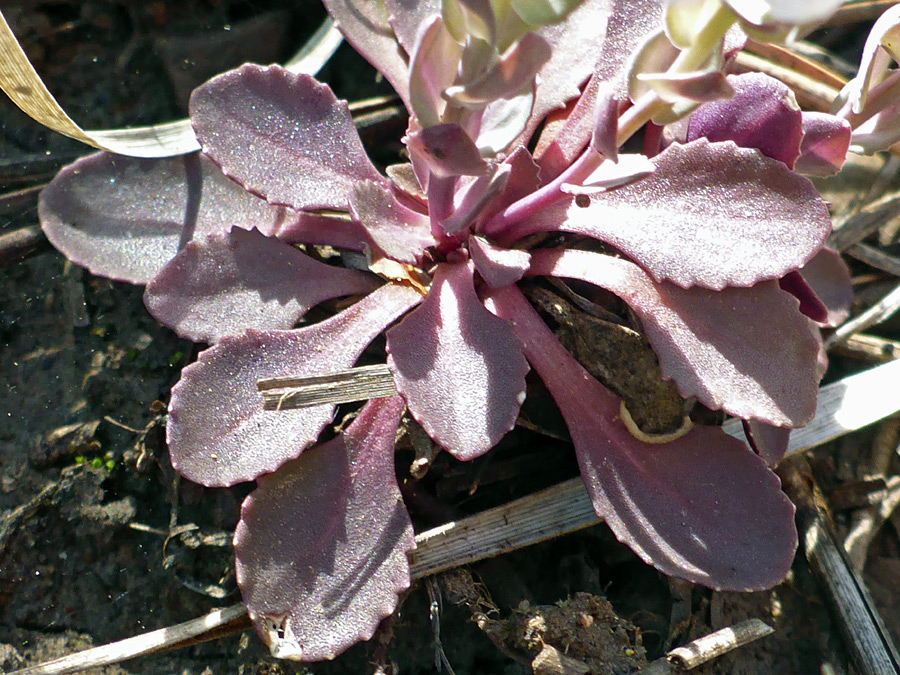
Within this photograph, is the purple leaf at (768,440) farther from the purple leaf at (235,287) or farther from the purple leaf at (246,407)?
the purple leaf at (235,287)

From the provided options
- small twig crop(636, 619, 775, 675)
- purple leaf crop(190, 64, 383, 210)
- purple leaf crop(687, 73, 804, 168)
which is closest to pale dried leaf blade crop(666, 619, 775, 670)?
small twig crop(636, 619, 775, 675)

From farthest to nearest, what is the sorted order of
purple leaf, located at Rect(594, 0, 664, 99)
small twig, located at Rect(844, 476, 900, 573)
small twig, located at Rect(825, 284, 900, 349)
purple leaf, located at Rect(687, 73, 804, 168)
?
small twig, located at Rect(825, 284, 900, 349) < small twig, located at Rect(844, 476, 900, 573) < purple leaf, located at Rect(594, 0, 664, 99) < purple leaf, located at Rect(687, 73, 804, 168)

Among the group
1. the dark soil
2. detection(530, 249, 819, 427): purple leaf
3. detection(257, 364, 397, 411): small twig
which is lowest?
the dark soil

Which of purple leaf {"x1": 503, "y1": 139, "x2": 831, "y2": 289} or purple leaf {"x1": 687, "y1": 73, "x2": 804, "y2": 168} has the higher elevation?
purple leaf {"x1": 687, "y1": 73, "x2": 804, "y2": 168}

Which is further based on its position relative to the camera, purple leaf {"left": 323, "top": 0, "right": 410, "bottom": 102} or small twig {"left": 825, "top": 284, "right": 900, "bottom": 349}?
small twig {"left": 825, "top": 284, "right": 900, "bottom": 349}

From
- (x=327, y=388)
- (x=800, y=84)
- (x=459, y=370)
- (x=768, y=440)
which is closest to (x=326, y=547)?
(x=327, y=388)

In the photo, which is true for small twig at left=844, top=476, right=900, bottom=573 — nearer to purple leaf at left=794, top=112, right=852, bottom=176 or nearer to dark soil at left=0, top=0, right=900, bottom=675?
dark soil at left=0, top=0, right=900, bottom=675

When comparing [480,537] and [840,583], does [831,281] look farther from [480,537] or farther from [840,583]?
[480,537]

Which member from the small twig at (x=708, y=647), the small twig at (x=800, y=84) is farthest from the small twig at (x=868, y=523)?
the small twig at (x=800, y=84)
